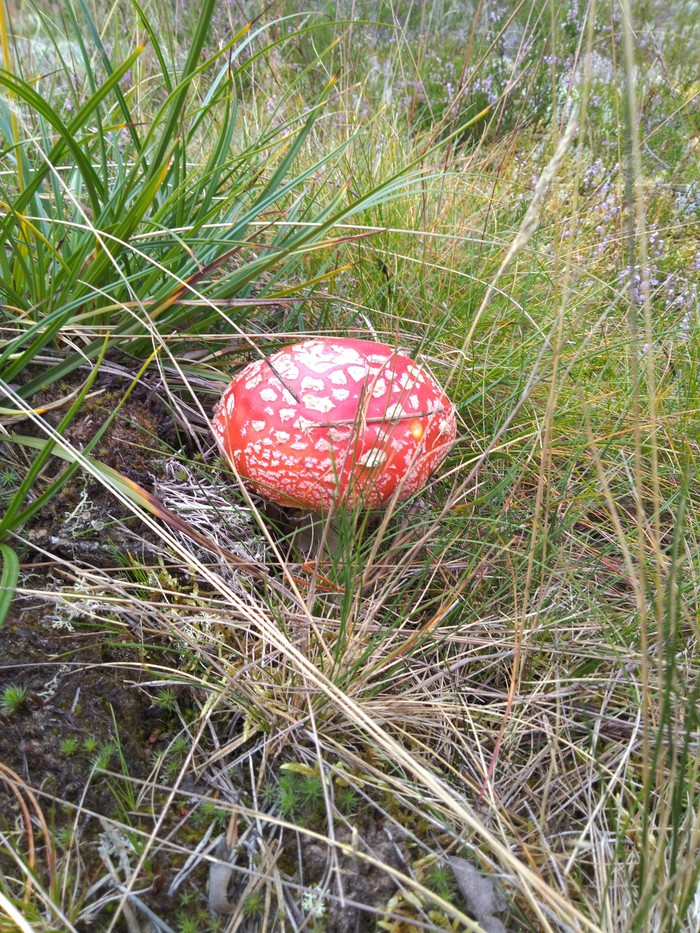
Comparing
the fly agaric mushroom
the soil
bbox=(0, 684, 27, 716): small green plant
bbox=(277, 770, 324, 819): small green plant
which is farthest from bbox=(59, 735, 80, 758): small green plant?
the fly agaric mushroom

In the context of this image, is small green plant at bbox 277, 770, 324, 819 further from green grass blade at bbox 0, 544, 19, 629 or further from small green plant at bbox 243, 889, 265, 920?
green grass blade at bbox 0, 544, 19, 629

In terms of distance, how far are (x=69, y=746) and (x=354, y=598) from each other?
0.69m

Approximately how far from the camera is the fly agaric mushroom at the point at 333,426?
1.51 meters

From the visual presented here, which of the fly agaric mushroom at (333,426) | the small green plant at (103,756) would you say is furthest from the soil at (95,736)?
the fly agaric mushroom at (333,426)

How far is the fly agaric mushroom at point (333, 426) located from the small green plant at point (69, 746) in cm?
72

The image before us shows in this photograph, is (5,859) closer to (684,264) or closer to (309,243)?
(309,243)

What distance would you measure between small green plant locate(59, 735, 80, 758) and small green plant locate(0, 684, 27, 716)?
119 mm

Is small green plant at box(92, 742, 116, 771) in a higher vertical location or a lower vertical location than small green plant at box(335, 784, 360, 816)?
higher

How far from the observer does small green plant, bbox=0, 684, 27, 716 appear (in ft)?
4.03

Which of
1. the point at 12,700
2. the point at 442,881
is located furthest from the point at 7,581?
the point at 442,881

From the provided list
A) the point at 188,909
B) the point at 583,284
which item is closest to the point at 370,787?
the point at 188,909

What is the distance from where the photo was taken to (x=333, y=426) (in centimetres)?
151

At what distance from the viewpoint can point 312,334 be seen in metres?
2.04

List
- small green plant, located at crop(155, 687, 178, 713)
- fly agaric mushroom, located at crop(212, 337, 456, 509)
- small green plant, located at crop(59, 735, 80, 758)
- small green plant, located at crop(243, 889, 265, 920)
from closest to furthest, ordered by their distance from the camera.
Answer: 1. small green plant, located at crop(243, 889, 265, 920)
2. small green plant, located at crop(59, 735, 80, 758)
3. small green plant, located at crop(155, 687, 178, 713)
4. fly agaric mushroom, located at crop(212, 337, 456, 509)
